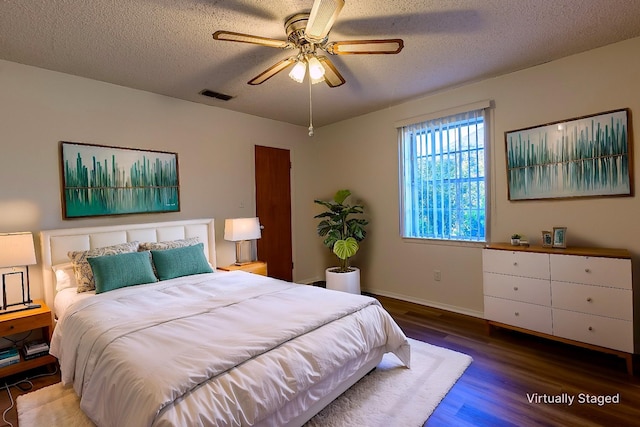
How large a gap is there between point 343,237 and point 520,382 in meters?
2.50

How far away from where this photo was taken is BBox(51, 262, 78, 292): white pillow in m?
2.69

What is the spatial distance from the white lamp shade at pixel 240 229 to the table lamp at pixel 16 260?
1.75 meters

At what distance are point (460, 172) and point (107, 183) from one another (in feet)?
12.4

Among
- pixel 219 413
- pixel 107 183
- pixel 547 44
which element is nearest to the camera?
pixel 219 413

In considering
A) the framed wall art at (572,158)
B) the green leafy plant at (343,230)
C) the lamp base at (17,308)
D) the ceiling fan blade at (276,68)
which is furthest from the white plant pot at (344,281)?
the lamp base at (17,308)

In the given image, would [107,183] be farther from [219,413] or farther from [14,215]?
[219,413]

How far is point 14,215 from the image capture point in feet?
8.66

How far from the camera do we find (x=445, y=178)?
3.72 meters

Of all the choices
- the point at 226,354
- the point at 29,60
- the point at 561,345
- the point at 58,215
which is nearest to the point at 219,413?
the point at 226,354

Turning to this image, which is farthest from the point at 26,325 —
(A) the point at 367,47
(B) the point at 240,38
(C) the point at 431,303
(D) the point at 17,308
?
(C) the point at 431,303

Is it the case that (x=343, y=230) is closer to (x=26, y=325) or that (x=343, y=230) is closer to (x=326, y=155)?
(x=326, y=155)

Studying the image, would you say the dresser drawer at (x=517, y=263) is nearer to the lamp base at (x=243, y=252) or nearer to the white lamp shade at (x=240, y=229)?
the white lamp shade at (x=240, y=229)

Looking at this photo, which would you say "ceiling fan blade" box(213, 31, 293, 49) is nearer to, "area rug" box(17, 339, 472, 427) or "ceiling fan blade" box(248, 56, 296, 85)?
"ceiling fan blade" box(248, 56, 296, 85)

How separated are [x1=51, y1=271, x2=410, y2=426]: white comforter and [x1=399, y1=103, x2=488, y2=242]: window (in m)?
1.82
